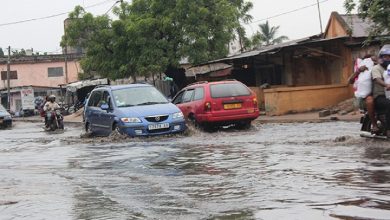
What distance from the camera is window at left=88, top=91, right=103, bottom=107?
16.8 m

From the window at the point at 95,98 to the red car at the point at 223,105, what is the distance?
8.75ft

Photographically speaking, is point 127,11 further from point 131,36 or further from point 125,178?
point 125,178

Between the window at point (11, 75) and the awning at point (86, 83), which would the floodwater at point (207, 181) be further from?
the window at point (11, 75)

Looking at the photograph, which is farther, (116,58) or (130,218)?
(116,58)

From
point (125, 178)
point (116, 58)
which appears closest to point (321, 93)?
A: point (116, 58)

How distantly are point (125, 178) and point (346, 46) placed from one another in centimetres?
1741

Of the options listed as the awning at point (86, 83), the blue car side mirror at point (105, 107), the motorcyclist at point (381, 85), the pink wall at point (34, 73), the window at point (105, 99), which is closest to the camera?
the motorcyclist at point (381, 85)

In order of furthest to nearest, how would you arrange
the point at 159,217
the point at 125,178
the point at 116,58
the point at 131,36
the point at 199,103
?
1. the point at 116,58
2. the point at 131,36
3. the point at 199,103
4. the point at 125,178
5. the point at 159,217

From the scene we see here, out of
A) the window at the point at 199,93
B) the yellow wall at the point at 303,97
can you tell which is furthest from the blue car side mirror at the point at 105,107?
the yellow wall at the point at 303,97

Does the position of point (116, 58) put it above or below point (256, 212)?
above

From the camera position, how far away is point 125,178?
828 centimetres

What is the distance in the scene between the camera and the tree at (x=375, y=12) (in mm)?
14617

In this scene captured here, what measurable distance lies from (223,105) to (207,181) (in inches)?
341

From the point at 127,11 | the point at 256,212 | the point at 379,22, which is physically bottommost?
the point at 256,212
